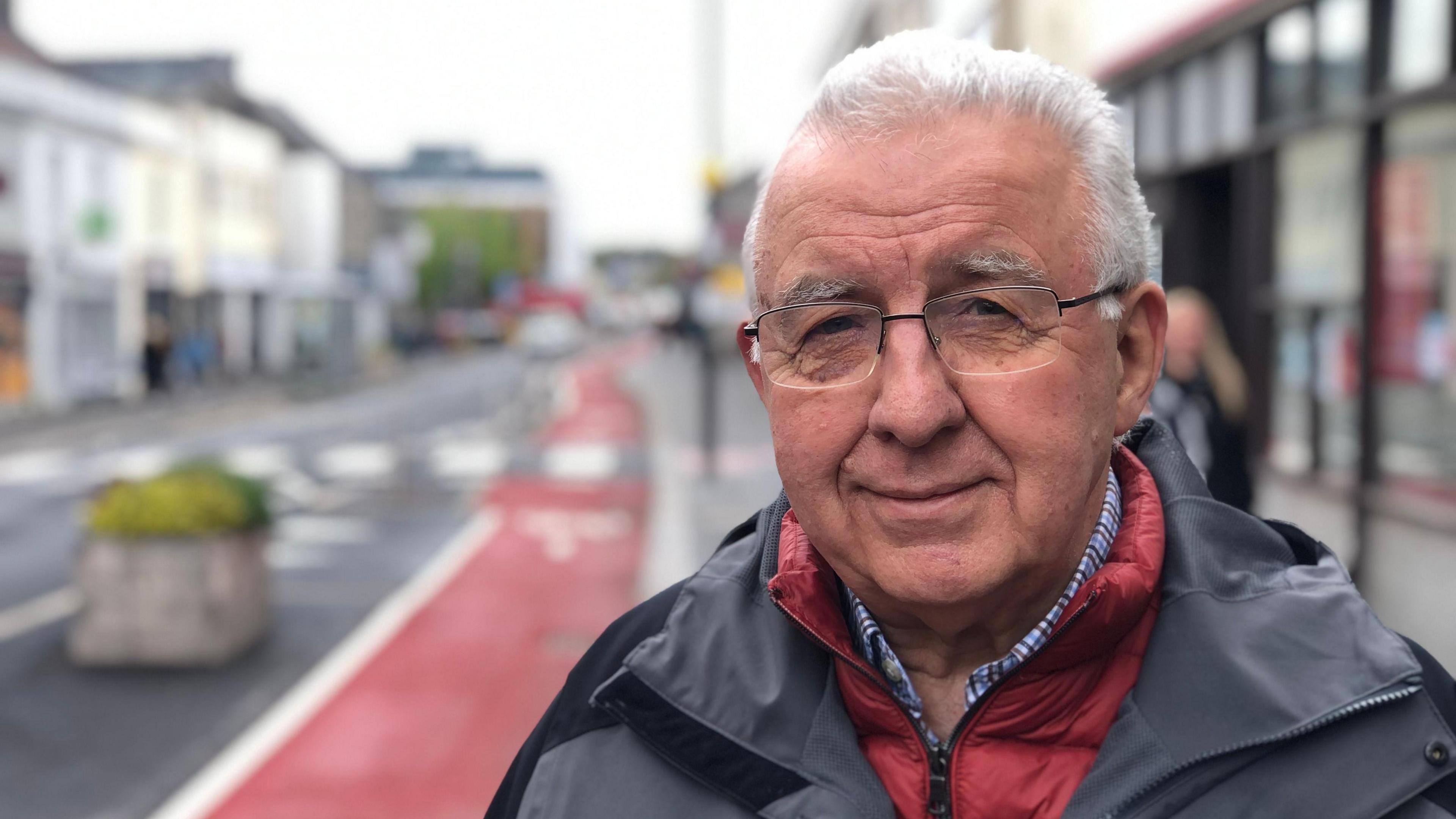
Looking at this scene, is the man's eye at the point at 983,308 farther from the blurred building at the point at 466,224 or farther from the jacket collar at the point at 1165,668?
the blurred building at the point at 466,224

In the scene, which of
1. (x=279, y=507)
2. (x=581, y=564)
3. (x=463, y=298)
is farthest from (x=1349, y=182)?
(x=463, y=298)

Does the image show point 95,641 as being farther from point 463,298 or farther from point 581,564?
point 463,298

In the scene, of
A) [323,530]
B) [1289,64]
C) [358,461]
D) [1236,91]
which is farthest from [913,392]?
[358,461]

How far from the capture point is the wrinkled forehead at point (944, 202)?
1.64 meters

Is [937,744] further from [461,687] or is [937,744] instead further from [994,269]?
[461,687]

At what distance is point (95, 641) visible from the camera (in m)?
8.66

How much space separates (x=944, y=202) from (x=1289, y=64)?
771cm

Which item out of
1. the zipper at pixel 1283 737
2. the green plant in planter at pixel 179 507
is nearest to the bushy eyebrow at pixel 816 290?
the zipper at pixel 1283 737

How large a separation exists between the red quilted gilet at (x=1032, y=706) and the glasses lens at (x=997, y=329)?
26 cm

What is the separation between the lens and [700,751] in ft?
5.51

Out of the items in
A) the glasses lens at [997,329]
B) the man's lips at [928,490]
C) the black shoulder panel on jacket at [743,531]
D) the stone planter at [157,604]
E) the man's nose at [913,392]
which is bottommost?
the stone planter at [157,604]

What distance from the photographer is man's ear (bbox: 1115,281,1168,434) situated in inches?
71.1

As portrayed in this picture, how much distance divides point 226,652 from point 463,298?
92.1m

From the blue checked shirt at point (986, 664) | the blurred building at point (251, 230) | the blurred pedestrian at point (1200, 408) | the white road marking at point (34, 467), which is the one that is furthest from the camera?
the blurred building at point (251, 230)
